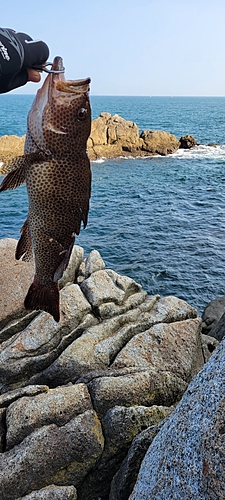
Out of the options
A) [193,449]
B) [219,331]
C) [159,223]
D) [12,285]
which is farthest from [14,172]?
[159,223]

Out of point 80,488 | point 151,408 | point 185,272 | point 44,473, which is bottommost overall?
point 185,272

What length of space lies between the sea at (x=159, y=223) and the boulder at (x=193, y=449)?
14952mm

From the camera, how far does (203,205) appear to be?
36.3 metres

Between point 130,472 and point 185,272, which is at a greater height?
point 130,472

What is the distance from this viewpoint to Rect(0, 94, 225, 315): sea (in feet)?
75.0

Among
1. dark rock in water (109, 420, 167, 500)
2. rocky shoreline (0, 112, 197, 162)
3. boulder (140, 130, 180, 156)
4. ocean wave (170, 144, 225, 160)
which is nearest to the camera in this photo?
dark rock in water (109, 420, 167, 500)

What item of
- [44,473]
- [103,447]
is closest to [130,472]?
[103,447]

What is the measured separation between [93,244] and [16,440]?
20065 mm

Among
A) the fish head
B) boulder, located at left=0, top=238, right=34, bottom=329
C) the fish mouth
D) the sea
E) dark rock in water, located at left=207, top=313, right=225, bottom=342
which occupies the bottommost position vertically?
the sea

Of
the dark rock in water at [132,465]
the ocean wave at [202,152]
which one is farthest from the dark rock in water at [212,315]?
the ocean wave at [202,152]

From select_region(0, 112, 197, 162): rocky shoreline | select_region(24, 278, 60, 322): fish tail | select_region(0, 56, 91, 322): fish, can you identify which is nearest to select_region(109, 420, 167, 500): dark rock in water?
select_region(24, 278, 60, 322): fish tail

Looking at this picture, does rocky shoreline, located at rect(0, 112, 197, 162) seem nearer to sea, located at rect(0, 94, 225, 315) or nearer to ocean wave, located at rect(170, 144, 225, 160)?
ocean wave, located at rect(170, 144, 225, 160)

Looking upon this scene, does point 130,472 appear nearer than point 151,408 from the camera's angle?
Yes

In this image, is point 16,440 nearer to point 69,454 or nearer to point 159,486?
point 69,454
